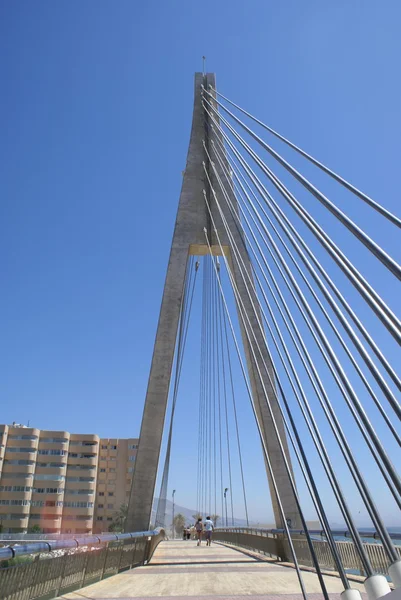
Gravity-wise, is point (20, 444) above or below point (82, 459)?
above

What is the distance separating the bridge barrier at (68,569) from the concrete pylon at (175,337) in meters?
2.64

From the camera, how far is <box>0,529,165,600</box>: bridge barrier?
4006 mm

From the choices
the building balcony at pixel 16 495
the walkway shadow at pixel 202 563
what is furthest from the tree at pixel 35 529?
the walkway shadow at pixel 202 563

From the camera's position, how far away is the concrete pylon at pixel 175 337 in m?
10.7

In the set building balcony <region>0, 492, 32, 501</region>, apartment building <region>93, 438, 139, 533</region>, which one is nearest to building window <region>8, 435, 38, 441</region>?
building balcony <region>0, 492, 32, 501</region>

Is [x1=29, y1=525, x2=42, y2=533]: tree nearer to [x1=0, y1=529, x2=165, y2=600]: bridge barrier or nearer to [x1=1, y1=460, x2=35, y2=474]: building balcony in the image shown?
[x1=1, y1=460, x2=35, y2=474]: building balcony

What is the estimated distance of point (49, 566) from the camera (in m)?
4.77

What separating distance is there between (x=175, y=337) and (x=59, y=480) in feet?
185

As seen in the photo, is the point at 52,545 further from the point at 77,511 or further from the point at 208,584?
the point at 77,511

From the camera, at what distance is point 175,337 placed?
12203mm

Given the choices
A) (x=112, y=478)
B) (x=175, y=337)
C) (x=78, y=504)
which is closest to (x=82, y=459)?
(x=112, y=478)

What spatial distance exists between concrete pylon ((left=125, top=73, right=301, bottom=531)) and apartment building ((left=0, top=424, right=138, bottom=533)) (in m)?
52.8

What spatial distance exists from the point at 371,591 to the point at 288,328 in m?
2.51

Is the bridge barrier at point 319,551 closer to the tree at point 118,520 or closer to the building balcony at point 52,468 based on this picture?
the building balcony at point 52,468
